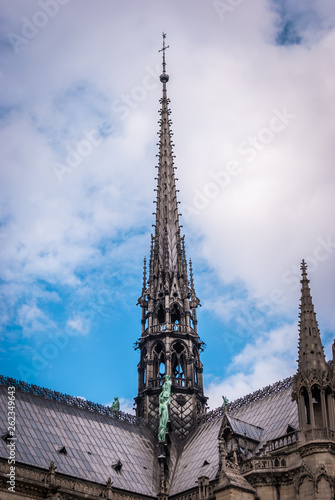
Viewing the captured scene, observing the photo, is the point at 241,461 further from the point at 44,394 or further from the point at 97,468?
the point at 44,394

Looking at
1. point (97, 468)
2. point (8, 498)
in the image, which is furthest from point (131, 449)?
point (8, 498)

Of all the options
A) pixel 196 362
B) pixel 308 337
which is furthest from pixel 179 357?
pixel 308 337

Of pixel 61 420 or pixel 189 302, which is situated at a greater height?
pixel 189 302

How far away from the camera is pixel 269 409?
158 feet

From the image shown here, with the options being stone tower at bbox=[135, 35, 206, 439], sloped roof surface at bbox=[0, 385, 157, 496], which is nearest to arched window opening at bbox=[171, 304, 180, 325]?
stone tower at bbox=[135, 35, 206, 439]

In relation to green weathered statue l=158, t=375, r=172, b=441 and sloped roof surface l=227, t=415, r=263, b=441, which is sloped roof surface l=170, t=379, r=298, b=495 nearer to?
sloped roof surface l=227, t=415, r=263, b=441

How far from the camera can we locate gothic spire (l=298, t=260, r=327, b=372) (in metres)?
39.5

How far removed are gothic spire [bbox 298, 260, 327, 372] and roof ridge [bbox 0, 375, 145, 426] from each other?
16998 millimetres

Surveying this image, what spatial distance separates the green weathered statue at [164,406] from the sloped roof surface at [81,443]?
4.62 ft

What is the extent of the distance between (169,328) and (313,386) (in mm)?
19679

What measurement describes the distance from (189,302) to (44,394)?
47.1 ft

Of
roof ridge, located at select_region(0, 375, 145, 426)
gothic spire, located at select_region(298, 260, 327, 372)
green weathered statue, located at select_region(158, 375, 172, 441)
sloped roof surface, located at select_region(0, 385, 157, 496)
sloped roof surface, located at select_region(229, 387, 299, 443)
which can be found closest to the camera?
gothic spire, located at select_region(298, 260, 327, 372)

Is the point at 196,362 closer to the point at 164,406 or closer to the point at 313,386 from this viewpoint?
the point at 164,406

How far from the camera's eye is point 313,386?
38906mm
